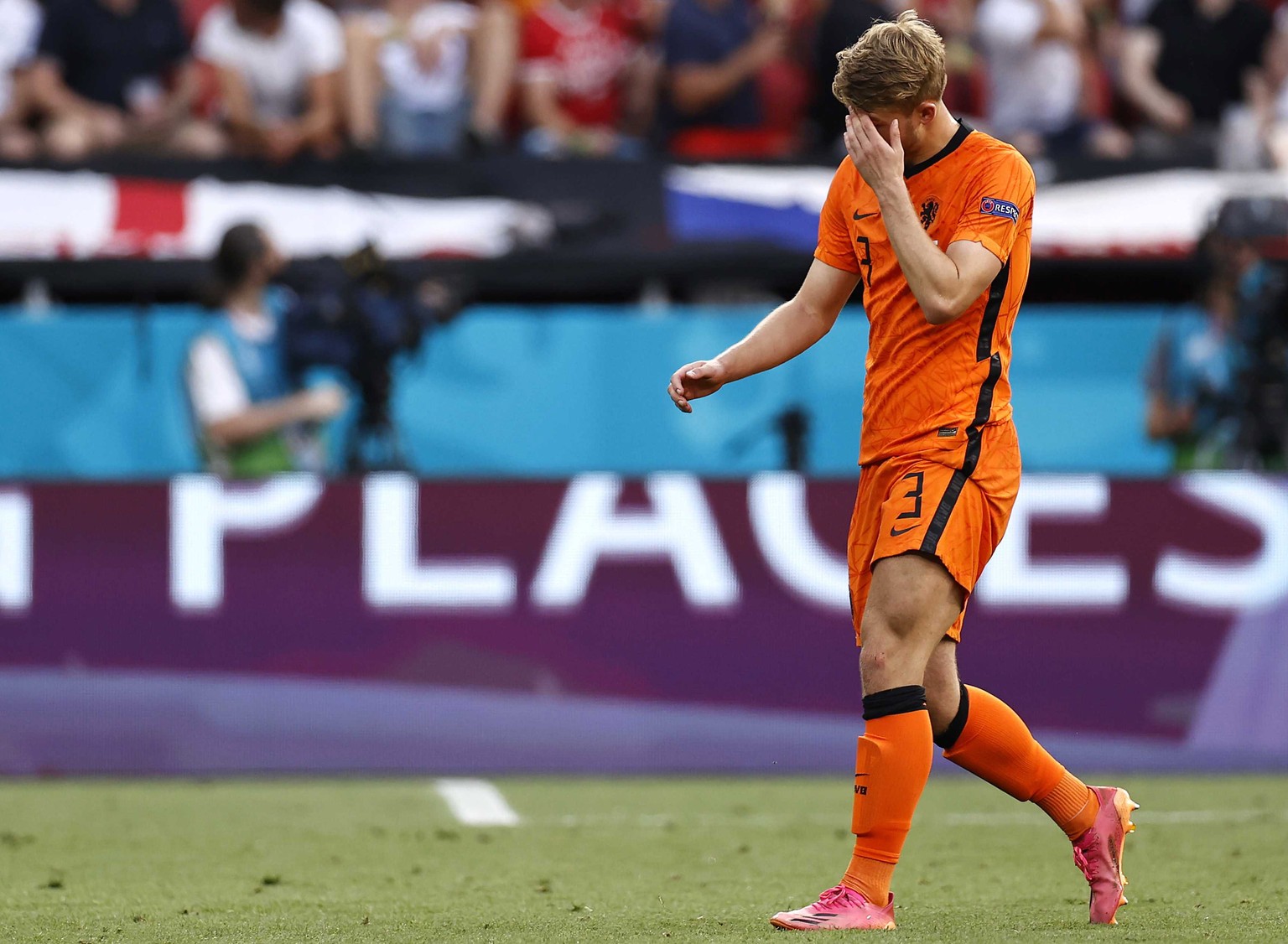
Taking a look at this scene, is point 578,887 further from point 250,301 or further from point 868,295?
point 250,301

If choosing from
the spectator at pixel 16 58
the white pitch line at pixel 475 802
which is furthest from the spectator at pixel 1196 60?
the spectator at pixel 16 58

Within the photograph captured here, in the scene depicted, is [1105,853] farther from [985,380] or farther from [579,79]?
[579,79]

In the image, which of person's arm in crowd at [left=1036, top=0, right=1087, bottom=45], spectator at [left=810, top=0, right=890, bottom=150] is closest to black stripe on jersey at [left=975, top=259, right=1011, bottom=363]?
spectator at [left=810, top=0, right=890, bottom=150]

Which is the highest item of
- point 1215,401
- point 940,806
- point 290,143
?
point 290,143

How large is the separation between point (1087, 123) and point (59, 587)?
6626mm

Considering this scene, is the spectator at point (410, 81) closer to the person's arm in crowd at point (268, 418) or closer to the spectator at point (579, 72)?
the spectator at point (579, 72)

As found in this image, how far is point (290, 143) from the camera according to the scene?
34.2ft

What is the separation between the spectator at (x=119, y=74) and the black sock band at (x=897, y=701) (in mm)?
7427

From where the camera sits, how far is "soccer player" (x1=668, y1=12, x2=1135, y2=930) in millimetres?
4074

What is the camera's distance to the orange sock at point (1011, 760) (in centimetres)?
443

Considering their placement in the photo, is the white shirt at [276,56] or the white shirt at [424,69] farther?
the white shirt at [424,69]

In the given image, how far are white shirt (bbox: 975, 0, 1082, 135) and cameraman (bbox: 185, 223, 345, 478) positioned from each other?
4.93 m

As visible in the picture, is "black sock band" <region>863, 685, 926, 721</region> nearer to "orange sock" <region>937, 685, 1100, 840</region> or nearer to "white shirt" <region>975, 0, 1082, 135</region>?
"orange sock" <region>937, 685, 1100, 840</region>

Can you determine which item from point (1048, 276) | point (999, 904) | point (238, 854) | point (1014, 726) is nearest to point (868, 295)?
point (1014, 726)
